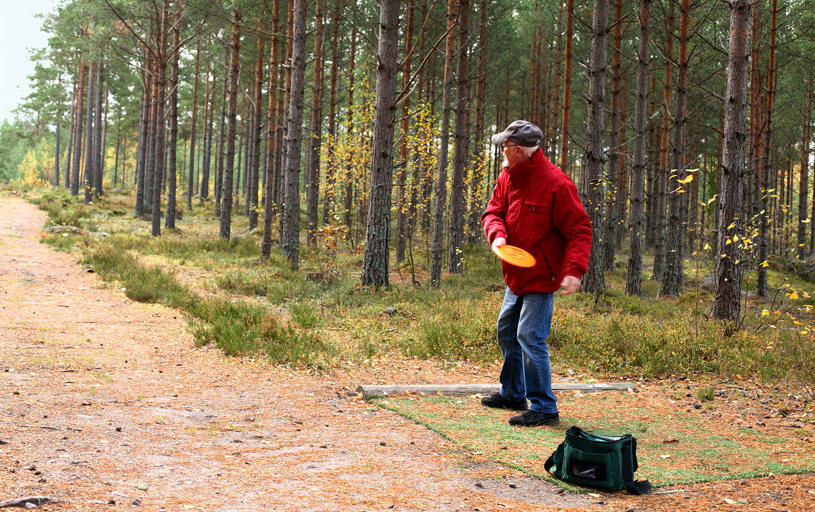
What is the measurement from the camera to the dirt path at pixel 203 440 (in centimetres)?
310

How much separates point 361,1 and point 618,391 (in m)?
18.8

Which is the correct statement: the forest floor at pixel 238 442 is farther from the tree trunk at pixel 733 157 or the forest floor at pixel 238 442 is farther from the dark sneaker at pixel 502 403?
the tree trunk at pixel 733 157

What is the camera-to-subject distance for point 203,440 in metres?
4.15

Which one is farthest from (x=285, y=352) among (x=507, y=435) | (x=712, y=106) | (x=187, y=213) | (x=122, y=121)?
(x=122, y=121)

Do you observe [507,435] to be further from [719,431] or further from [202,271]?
[202,271]

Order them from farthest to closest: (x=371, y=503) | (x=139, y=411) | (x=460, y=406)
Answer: (x=460, y=406) → (x=139, y=411) → (x=371, y=503)

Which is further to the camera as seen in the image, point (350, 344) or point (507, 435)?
point (350, 344)

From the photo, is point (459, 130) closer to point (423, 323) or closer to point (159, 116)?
point (423, 323)

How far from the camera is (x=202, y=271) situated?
Answer: 1437cm

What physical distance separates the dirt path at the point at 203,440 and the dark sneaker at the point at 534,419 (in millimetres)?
726

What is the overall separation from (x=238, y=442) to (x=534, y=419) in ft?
7.33

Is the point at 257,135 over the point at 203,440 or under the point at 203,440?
over

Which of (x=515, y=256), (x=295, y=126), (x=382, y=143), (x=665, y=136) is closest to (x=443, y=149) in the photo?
(x=382, y=143)

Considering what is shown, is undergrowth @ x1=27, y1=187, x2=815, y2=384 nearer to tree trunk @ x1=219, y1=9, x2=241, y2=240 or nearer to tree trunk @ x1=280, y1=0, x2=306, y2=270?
tree trunk @ x1=280, y1=0, x2=306, y2=270
